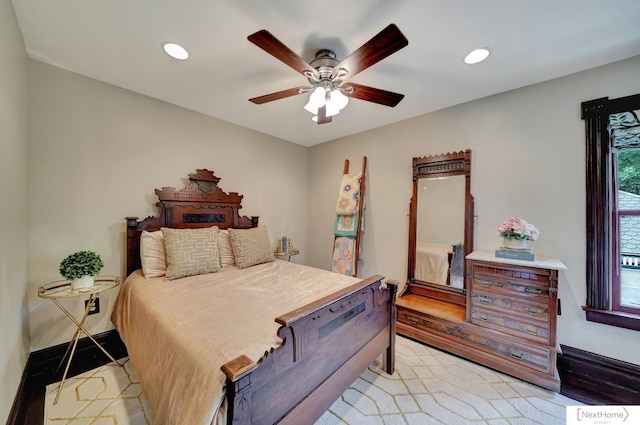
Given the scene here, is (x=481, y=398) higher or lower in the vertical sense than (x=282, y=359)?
lower

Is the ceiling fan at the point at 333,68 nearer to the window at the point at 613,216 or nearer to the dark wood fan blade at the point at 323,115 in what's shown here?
the dark wood fan blade at the point at 323,115

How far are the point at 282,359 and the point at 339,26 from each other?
198 centimetres

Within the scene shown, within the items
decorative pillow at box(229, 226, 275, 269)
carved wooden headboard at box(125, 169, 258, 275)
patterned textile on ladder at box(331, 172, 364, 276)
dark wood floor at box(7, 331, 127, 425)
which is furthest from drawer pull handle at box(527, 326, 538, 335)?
dark wood floor at box(7, 331, 127, 425)

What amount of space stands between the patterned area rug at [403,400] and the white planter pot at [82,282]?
751 millimetres

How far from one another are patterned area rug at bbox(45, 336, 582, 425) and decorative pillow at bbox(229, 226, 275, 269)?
1292mm

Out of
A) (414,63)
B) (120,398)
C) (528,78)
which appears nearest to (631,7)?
(528,78)

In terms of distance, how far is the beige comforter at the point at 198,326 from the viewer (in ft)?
3.37

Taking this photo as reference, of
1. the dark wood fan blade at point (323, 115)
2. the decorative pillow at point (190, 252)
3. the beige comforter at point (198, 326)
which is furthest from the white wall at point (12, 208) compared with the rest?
the dark wood fan blade at point (323, 115)

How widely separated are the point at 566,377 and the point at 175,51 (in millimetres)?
4064

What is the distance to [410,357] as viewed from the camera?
2217 millimetres

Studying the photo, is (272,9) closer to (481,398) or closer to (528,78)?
(528,78)

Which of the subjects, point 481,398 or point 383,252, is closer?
point 481,398

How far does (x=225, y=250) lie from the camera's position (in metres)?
2.74

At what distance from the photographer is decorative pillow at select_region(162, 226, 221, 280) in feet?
7.24
